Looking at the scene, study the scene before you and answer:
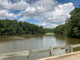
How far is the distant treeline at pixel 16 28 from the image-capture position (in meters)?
77.8

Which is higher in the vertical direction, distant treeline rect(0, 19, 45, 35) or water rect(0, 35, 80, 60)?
distant treeline rect(0, 19, 45, 35)

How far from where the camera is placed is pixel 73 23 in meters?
39.0

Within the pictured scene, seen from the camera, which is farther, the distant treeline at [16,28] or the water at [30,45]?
the distant treeline at [16,28]

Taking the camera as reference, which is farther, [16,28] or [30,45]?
[16,28]

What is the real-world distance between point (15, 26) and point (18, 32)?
5.07 metres

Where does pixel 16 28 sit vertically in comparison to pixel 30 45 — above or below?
above

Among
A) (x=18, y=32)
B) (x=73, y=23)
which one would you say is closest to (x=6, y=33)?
(x=18, y=32)

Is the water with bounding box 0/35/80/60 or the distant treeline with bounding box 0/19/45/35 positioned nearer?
the water with bounding box 0/35/80/60

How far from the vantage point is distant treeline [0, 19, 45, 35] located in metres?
77.8

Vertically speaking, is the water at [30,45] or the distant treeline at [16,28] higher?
the distant treeline at [16,28]

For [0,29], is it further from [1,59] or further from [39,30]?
[1,59]

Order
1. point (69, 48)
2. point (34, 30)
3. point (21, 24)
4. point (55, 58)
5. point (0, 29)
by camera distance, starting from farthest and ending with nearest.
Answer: point (34, 30) < point (21, 24) < point (0, 29) < point (69, 48) < point (55, 58)

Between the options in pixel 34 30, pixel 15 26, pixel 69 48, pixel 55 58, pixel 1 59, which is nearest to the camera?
pixel 1 59

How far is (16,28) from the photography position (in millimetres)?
89938
